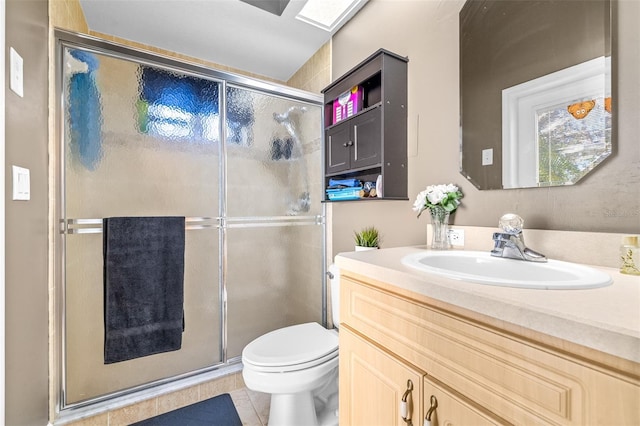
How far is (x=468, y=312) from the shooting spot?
60 cm

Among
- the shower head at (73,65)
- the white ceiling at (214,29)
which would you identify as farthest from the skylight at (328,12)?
the shower head at (73,65)

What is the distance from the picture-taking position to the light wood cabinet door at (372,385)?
712 millimetres

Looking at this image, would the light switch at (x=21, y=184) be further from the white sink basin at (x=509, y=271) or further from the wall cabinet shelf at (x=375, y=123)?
the wall cabinet shelf at (x=375, y=123)

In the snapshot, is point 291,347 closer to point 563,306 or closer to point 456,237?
point 456,237

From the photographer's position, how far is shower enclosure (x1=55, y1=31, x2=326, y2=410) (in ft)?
4.55

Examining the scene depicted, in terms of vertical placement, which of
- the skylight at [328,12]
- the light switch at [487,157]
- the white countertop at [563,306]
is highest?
the skylight at [328,12]

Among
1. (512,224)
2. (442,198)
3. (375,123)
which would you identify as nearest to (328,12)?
(375,123)

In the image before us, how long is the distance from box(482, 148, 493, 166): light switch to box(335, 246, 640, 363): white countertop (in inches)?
20.8

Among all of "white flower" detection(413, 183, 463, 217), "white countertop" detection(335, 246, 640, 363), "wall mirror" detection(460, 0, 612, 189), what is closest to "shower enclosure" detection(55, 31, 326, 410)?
"white flower" detection(413, 183, 463, 217)

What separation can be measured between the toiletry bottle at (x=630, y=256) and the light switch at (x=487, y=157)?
1.64 ft

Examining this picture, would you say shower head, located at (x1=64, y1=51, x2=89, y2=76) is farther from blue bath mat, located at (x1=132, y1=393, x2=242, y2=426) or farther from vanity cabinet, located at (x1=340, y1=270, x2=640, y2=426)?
blue bath mat, located at (x1=132, y1=393, x2=242, y2=426)

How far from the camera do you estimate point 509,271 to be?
897 millimetres

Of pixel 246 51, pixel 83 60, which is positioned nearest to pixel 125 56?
pixel 83 60

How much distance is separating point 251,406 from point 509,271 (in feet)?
5.04
